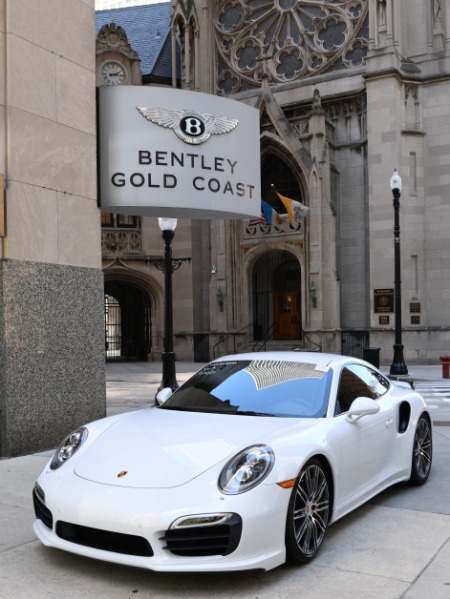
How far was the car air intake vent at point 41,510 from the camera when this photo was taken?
4.39 meters

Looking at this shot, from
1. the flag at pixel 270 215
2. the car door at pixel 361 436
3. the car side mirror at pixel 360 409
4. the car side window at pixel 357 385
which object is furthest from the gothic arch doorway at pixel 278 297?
the car side mirror at pixel 360 409

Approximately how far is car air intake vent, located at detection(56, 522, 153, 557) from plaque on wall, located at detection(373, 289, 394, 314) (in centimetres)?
2256

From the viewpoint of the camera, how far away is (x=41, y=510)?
4512 mm

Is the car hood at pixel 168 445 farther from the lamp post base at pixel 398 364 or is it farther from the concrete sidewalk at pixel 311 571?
the lamp post base at pixel 398 364

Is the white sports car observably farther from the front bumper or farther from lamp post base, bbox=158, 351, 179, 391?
lamp post base, bbox=158, 351, 179, 391

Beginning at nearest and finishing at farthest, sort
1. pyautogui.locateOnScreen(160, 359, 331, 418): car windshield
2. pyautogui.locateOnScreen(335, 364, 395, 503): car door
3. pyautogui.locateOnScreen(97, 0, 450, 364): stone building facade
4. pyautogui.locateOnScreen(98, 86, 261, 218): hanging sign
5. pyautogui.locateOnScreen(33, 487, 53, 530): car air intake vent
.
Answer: pyautogui.locateOnScreen(33, 487, 53, 530): car air intake vent → pyautogui.locateOnScreen(335, 364, 395, 503): car door → pyautogui.locateOnScreen(160, 359, 331, 418): car windshield → pyautogui.locateOnScreen(98, 86, 261, 218): hanging sign → pyautogui.locateOnScreen(97, 0, 450, 364): stone building facade

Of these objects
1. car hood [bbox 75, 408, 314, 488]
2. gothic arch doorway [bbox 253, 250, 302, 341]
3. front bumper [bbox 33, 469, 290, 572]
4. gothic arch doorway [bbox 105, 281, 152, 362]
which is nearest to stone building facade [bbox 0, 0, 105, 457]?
car hood [bbox 75, 408, 314, 488]

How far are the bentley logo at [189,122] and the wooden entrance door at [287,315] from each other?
68.8 feet

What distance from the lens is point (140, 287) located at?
104ft

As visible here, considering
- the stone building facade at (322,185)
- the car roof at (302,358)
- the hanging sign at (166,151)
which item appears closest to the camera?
the car roof at (302,358)

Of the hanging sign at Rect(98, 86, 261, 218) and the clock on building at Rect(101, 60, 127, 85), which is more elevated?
the clock on building at Rect(101, 60, 127, 85)

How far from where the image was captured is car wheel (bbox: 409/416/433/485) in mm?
6574

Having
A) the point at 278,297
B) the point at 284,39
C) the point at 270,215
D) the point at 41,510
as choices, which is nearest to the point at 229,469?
the point at 41,510

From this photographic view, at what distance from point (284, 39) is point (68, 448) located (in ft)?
94.9
